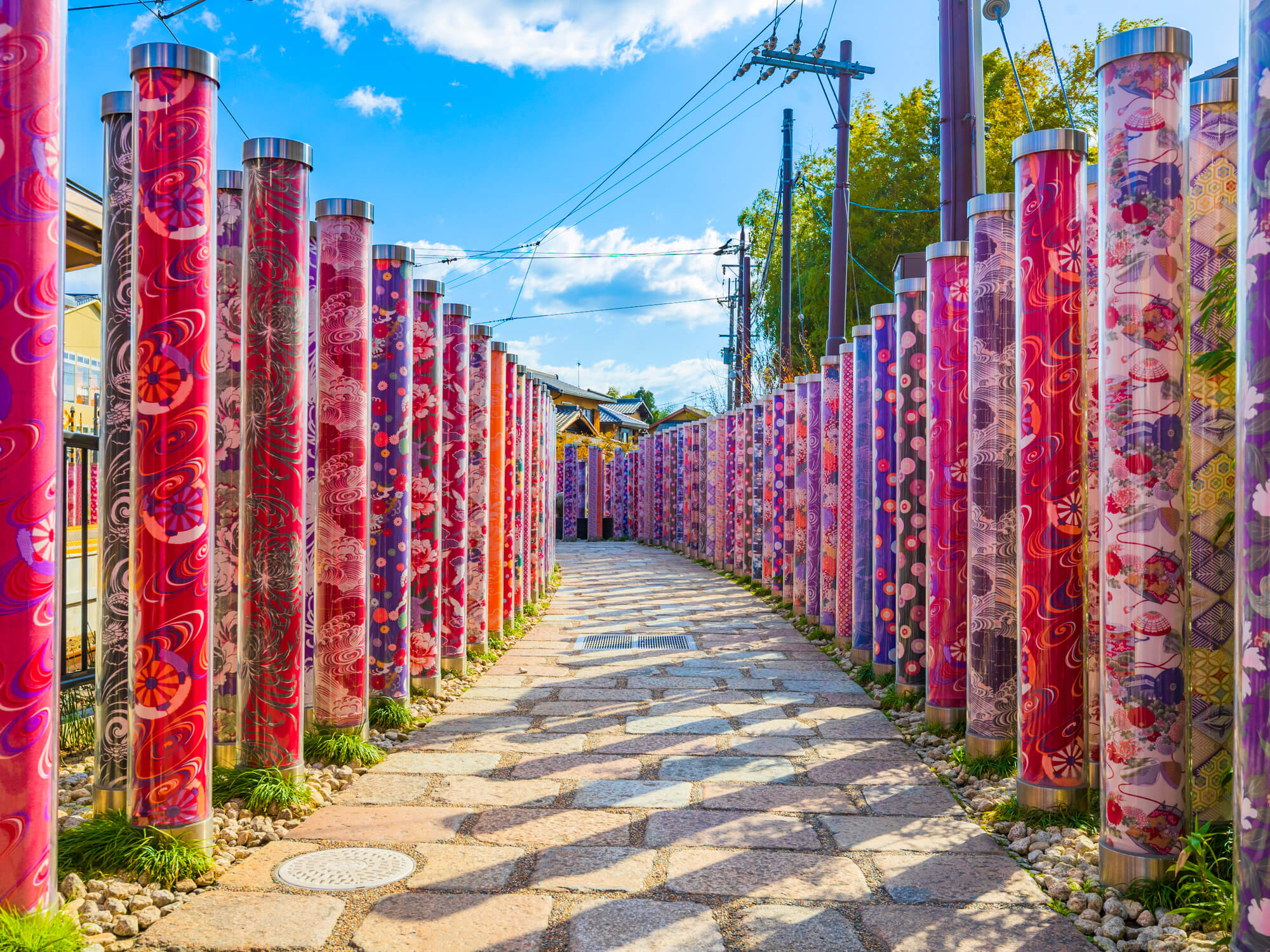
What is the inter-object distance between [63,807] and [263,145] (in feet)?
8.97

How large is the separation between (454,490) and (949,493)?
319cm

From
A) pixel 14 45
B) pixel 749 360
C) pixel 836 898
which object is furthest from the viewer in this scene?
pixel 749 360

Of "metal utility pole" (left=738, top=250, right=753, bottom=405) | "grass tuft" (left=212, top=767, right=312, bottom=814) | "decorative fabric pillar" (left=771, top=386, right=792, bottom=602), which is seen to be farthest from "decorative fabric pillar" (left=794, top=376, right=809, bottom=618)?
"metal utility pole" (left=738, top=250, right=753, bottom=405)

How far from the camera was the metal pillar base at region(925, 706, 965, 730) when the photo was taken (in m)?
4.65

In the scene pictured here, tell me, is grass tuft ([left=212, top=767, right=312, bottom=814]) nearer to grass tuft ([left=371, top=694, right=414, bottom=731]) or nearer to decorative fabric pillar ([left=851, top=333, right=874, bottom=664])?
grass tuft ([left=371, top=694, right=414, bottom=731])

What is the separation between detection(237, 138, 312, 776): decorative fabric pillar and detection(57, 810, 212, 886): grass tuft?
75cm

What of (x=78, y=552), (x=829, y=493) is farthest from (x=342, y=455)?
(x=829, y=493)

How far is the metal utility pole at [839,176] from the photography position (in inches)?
504

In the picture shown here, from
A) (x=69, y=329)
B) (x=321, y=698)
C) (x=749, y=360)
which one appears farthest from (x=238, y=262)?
(x=749, y=360)

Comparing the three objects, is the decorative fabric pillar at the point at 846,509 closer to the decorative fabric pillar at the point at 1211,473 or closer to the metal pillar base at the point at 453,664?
the metal pillar base at the point at 453,664

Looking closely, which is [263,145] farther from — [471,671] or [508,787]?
[471,671]

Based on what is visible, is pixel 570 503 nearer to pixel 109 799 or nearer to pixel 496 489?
pixel 496 489

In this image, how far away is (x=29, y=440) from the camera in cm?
236

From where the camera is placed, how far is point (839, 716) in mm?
5168
